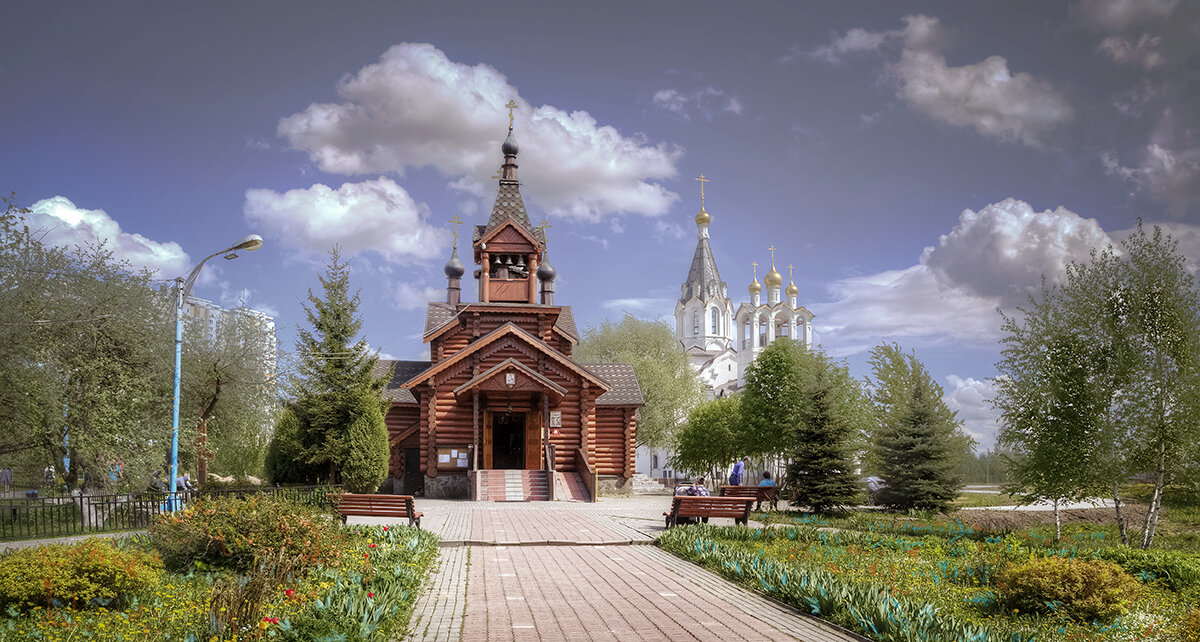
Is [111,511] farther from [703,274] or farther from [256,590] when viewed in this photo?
[703,274]

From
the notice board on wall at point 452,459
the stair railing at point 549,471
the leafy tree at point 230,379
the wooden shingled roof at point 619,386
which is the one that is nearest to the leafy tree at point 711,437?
the wooden shingled roof at point 619,386

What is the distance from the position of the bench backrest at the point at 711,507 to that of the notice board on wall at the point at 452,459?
15131 millimetres

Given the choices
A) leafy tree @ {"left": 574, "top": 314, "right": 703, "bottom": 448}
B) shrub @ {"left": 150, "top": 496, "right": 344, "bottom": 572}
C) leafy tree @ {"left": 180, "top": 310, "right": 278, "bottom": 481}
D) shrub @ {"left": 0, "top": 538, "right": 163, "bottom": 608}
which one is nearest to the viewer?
Result: shrub @ {"left": 0, "top": 538, "right": 163, "bottom": 608}

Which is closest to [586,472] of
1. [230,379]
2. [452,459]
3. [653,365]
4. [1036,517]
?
[452,459]

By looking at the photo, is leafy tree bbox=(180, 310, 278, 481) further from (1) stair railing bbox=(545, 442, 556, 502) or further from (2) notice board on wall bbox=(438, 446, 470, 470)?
(1) stair railing bbox=(545, 442, 556, 502)

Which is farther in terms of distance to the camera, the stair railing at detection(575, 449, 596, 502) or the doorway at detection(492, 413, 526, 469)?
the doorway at detection(492, 413, 526, 469)

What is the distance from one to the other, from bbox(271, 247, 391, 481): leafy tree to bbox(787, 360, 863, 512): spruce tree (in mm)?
12984

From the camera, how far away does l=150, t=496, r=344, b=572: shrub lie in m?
11.2

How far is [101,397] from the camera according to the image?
19.3 metres

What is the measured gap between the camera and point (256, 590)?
6.87 meters

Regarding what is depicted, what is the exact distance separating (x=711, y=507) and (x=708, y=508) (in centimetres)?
7

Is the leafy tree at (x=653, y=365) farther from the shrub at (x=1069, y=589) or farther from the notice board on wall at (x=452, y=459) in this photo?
the shrub at (x=1069, y=589)

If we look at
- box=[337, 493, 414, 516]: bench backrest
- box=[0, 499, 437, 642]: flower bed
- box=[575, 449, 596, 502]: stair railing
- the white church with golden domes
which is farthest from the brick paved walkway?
the white church with golden domes

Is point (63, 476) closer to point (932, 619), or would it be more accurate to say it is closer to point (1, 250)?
point (1, 250)
